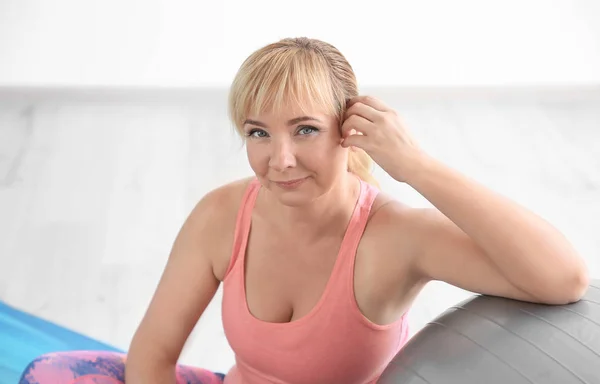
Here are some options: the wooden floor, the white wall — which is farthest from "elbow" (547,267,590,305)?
the white wall

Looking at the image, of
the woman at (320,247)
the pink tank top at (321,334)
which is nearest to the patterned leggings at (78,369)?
the woman at (320,247)

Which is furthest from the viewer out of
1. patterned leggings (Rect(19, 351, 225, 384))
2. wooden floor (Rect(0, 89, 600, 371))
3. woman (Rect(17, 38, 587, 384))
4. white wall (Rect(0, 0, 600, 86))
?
white wall (Rect(0, 0, 600, 86))

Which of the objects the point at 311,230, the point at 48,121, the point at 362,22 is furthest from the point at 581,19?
the point at 311,230

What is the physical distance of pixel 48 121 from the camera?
14.3 feet

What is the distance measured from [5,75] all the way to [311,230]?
12.3 ft

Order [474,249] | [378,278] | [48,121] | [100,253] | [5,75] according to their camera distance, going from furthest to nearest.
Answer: [5,75] < [48,121] < [100,253] < [378,278] < [474,249]

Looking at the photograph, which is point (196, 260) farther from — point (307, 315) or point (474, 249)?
point (474, 249)

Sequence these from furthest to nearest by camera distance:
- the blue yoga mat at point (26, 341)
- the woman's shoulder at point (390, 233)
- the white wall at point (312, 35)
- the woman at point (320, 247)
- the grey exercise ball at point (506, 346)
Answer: the white wall at point (312, 35)
the blue yoga mat at point (26, 341)
the woman's shoulder at point (390, 233)
the woman at point (320, 247)
the grey exercise ball at point (506, 346)

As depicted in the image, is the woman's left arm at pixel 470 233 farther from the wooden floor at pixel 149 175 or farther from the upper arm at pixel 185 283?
the wooden floor at pixel 149 175

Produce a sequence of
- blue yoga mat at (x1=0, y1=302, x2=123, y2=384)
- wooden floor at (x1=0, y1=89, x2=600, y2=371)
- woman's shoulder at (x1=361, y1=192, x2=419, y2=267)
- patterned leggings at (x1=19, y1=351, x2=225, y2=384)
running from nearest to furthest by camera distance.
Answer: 1. woman's shoulder at (x1=361, y1=192, x2=419, y2=267)
2. patterned leggings at (x1=19, y1=351, x2=225, y2=384)
3. blue yoga mat at (x1=0, y1=302, x2=123, y2=384)
4. wooden floor at (x1=0, y1=89, x2=600, y2=371)

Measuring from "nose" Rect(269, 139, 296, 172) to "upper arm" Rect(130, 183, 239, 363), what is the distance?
0.28 meters

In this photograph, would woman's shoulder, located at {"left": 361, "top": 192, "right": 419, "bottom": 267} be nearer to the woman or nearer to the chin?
the woman

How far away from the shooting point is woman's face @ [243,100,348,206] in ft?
4.64

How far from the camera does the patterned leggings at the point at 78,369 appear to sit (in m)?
1.63
